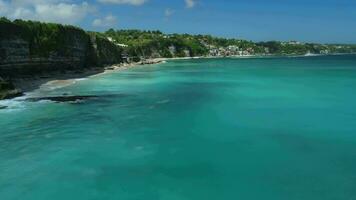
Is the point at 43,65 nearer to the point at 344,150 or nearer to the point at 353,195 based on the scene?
the point at 344,150

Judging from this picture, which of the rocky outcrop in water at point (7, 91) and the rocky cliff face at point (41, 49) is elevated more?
the rocky cliff face at point (41, 49)

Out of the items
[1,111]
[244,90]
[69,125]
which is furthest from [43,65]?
[69,125]

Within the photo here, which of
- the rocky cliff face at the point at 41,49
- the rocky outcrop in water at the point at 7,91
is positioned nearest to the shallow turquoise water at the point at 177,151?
the rocky outcrop in water at the point at 7,91

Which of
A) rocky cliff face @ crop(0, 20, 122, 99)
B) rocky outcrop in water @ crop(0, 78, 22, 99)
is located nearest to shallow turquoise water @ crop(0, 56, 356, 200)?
rocky outcrop in water @ crop(0, 78, 22, 99)

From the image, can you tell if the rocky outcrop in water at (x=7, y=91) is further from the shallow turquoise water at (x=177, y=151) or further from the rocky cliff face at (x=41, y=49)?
the shallow turquoise water at (x=177, y=151)

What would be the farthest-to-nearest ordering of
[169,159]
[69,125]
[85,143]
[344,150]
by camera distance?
[69,125] → [85,143] → [344,150] → [169,159]
